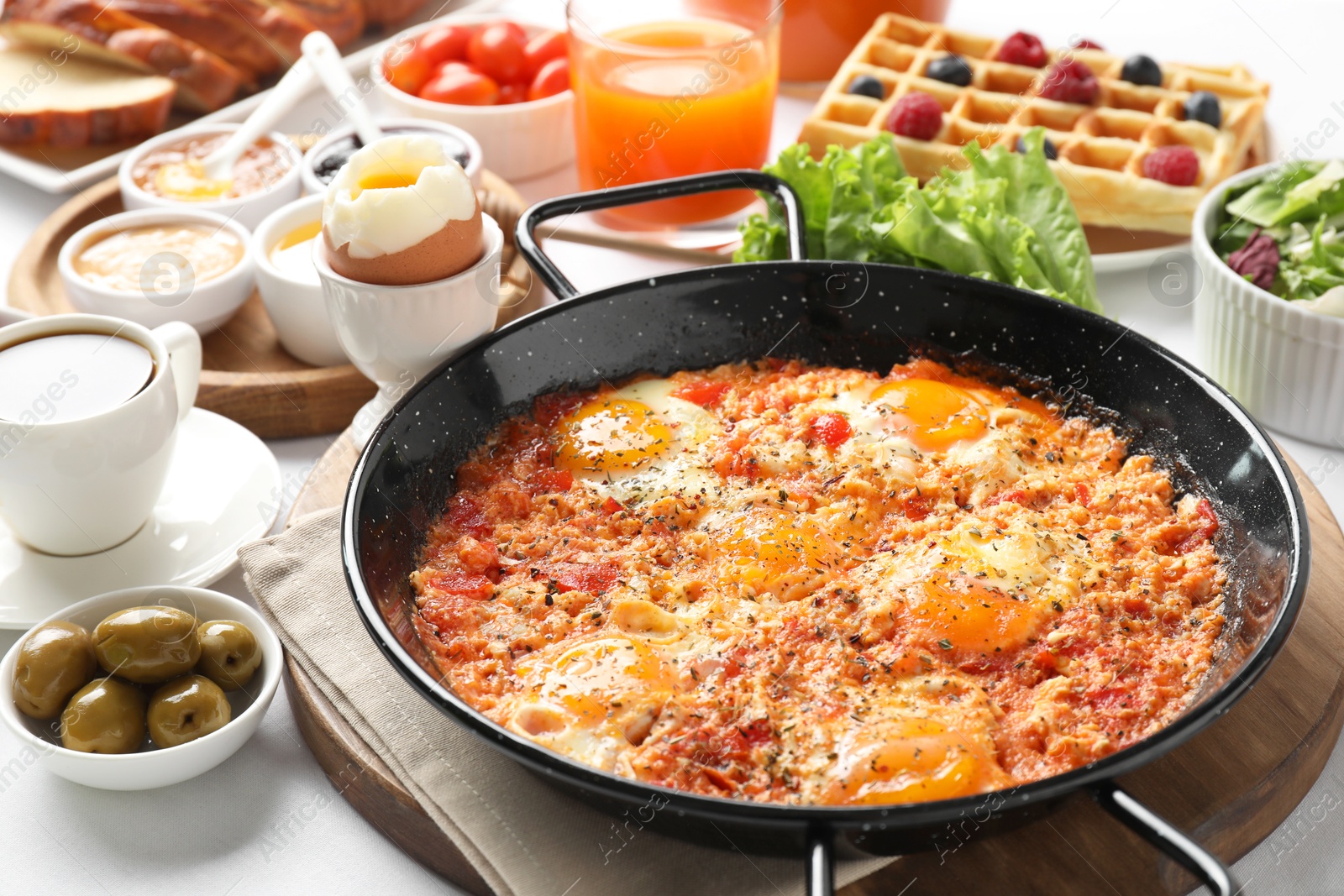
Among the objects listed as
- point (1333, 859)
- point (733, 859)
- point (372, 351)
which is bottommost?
point (1333, 859)

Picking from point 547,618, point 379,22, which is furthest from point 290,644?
point 379,22

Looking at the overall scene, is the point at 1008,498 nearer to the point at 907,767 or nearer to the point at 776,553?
the point at 776,553

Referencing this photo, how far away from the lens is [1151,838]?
70.6 inches

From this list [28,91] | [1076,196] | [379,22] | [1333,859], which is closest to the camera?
[1333,859]

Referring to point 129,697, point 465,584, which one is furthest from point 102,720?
point 465,584

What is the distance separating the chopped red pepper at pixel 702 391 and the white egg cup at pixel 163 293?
1397mm

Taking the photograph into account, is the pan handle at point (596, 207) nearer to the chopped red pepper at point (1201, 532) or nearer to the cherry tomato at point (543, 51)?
the chopped red pepper at point (1201, 532)

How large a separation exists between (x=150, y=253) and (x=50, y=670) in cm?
173

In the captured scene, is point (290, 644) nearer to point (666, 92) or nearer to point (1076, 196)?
point (666, 92)

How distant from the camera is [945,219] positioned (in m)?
3.36

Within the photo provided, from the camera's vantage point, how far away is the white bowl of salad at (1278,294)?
315cm

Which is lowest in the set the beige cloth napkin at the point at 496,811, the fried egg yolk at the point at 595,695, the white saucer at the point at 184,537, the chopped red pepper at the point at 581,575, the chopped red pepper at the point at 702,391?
the white saucer at the point at 184,537

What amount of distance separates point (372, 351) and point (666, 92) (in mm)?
1637

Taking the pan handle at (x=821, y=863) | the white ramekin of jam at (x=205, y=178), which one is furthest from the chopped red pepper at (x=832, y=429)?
the white ramekin of jam at (x=205, y=178)
